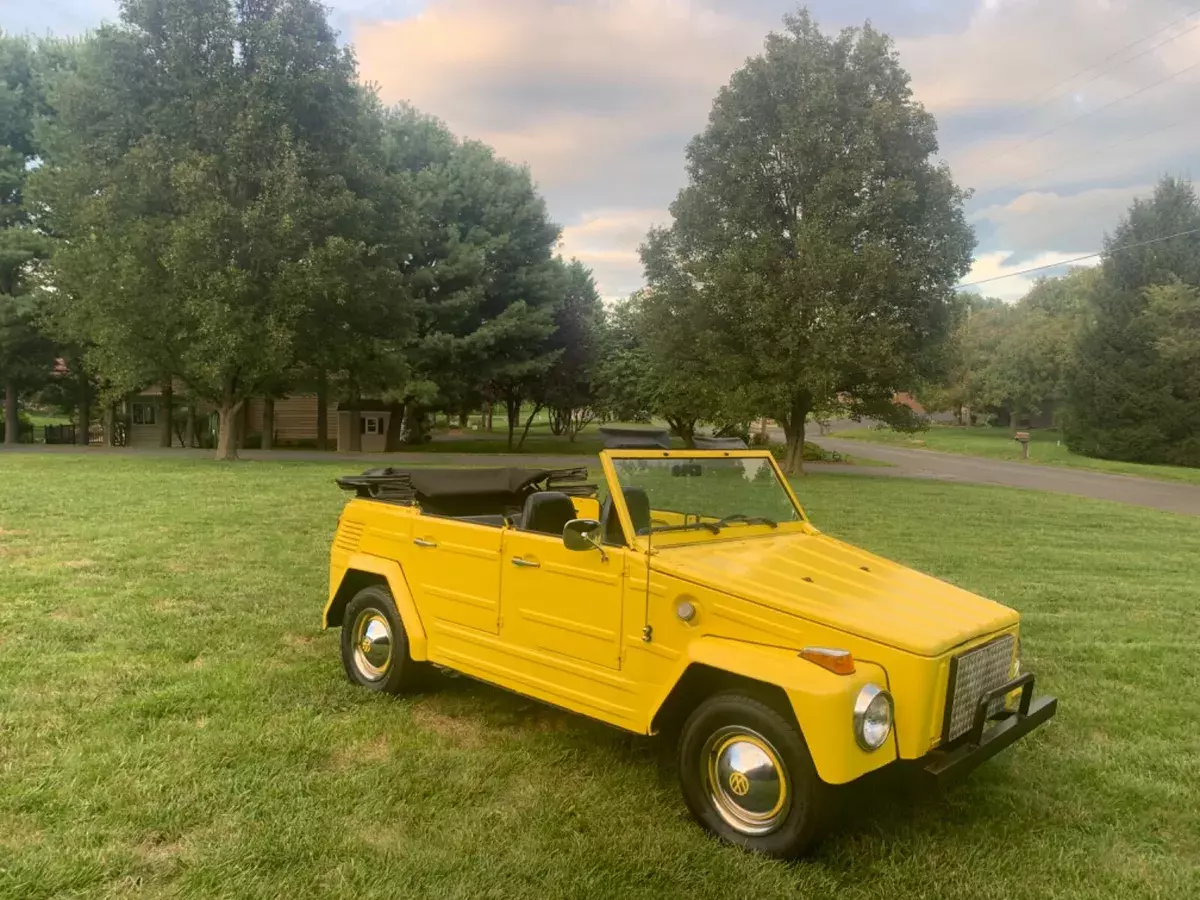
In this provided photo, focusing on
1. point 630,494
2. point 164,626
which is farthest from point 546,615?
point 164,626

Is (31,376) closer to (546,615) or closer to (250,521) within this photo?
(250,521)

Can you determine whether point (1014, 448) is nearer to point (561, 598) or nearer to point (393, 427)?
point (393, 427)

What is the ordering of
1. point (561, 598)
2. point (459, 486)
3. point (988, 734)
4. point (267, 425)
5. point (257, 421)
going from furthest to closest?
point (257, 421), point (267, 425), point (459, 486), point (561, 598), point (988, 734)

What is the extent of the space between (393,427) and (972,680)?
1307 inches

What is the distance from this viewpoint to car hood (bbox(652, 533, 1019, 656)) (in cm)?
366

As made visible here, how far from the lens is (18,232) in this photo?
97.7 feet

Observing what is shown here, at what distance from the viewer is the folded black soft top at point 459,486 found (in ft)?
18.9

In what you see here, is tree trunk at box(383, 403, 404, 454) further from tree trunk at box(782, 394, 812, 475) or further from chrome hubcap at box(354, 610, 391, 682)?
chrome hubcap at box(354, 610, 391, 682)

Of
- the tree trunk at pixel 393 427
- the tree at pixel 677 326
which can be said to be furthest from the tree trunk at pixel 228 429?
the tree at pixel 677 326

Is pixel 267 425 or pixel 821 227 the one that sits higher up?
pixel 821 227

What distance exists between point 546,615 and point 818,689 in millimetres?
1647

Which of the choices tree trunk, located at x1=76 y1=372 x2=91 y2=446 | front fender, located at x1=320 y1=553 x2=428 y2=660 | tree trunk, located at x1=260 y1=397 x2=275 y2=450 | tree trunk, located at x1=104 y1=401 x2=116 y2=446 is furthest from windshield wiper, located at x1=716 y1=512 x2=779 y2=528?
tree trunk, located at x1=104 y1=401 x2=116 y2=446

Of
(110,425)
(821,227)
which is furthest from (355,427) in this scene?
(821,227)

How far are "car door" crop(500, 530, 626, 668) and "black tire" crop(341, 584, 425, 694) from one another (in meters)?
0.98
